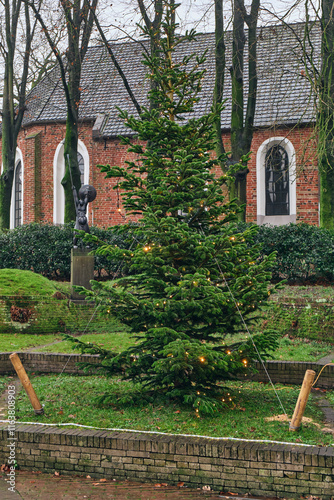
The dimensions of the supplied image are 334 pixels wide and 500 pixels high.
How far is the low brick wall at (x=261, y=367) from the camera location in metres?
8.02

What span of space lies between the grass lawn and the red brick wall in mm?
Result: 13983

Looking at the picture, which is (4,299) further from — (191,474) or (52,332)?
(191,474)

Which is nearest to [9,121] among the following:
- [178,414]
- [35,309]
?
[35,309]

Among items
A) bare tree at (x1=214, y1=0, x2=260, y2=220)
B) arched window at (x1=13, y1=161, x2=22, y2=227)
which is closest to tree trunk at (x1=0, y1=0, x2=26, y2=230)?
arched window at (x1=13, y1=161, x2=22, y2=227)

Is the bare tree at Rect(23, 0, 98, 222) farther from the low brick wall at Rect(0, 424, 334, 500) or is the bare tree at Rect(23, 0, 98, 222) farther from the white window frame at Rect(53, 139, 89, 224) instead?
the low brick wall at Rect(0, 424, 334, 500)

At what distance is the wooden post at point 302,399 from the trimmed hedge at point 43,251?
445 inches

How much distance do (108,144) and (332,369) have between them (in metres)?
17.1

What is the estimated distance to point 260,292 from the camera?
6.18m

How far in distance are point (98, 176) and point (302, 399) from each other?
19.0 m

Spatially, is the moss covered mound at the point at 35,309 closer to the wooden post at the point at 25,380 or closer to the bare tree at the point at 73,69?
the bare tree at the point at 73,69

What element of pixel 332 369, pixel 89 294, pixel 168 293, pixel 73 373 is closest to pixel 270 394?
pixel 332 369

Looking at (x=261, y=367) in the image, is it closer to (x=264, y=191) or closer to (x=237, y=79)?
(x=237, y=79)

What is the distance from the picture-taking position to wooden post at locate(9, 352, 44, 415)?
5949 millimetres

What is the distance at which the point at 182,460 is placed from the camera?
5.04 meters
